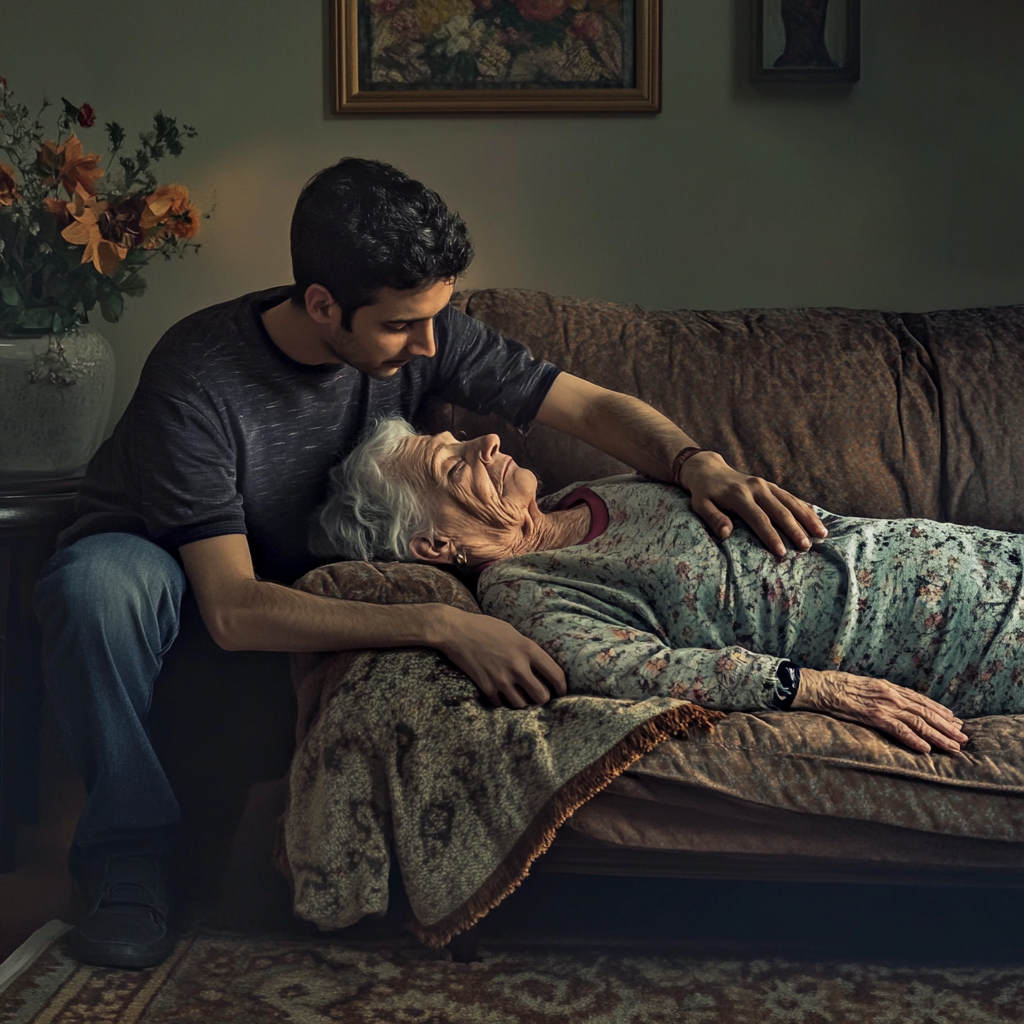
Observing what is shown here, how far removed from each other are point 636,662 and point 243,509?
69 cm

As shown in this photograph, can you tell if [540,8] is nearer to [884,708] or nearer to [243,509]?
[243,509]

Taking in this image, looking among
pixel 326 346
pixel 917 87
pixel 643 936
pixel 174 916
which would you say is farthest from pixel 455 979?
pixel 917 87

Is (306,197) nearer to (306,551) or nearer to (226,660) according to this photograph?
(306,551)

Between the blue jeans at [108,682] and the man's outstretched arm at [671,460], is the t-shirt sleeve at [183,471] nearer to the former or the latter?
the blue jeans at [108,682]

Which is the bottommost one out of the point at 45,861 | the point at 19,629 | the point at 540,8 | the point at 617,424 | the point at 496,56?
the point at 45,861

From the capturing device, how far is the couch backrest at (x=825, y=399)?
2.06 metres

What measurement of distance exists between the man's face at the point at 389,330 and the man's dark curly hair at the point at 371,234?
2 centimetres

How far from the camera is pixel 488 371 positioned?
2.03 metres

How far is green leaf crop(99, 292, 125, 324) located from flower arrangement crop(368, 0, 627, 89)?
81 centimetres

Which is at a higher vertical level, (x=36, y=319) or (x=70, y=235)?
(x=70, y=235)

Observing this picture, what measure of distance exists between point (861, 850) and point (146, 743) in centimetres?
103

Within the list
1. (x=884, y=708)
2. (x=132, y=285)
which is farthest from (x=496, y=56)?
(x=884, y=708)

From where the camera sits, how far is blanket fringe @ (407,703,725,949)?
1.43m

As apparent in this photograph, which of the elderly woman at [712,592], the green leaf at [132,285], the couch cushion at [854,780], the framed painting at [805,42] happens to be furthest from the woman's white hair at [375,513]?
the framed painting at [805,42]
